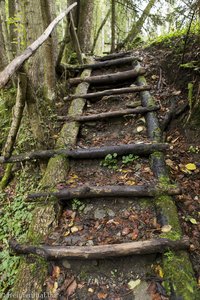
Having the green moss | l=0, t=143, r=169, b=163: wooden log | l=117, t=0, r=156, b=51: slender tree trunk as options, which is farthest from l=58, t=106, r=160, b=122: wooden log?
l=117, t=0, r=156, b=51: slender tree trunk

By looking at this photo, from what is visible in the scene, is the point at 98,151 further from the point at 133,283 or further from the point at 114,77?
the point at 114,77

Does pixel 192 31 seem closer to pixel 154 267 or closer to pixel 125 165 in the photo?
pixel 125 165

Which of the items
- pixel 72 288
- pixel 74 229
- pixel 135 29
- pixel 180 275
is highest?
pixel 135 29

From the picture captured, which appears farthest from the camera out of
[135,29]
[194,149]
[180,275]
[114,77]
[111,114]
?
[135,29]

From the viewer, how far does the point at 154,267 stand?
161 centimetres

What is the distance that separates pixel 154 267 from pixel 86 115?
2162 mm

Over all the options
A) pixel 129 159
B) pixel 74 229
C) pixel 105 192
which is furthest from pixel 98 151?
pixel 74 229

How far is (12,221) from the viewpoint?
247cm

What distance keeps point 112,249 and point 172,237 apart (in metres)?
0.44

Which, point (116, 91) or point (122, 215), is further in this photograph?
point (116, 91)

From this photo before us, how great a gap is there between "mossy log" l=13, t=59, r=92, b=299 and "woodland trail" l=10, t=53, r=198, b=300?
6 centimetres

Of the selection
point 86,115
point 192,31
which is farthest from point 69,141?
point 192,31

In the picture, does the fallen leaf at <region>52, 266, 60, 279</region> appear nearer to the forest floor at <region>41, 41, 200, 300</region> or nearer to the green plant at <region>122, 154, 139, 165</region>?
the forest floor at <region>41, 41, 200, 300</region>

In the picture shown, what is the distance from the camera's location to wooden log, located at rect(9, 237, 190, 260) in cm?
159
